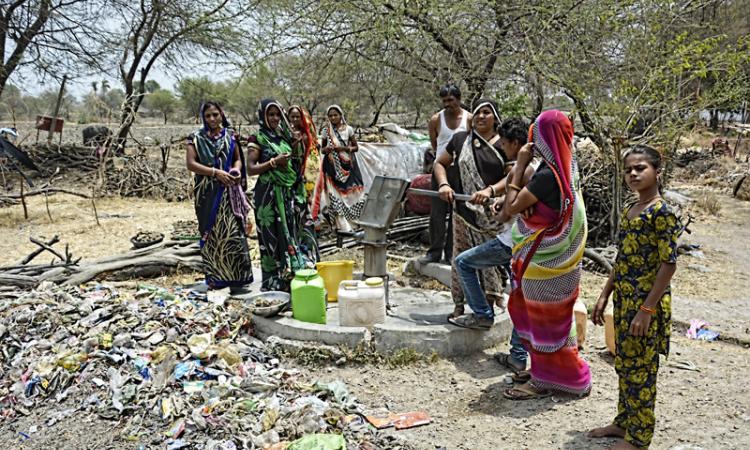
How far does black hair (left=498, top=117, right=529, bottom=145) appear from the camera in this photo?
11.6ft

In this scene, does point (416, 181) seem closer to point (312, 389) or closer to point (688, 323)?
point (688, 323)

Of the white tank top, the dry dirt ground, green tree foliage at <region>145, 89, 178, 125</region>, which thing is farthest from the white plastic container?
green tree foliage at <region>145, 89, 178, 125</region>

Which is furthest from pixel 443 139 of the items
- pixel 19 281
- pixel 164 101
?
pixel 164 101

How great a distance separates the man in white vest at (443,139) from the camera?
5.14 m

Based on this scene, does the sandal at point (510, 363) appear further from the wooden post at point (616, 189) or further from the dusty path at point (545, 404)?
the wooden post at point (616, 189)

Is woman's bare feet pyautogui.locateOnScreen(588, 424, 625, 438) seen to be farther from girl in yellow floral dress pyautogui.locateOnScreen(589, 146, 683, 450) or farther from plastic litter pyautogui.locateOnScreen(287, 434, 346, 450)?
plastic litter pyautogui.locateOnScreen(287, 434, 346, 450)

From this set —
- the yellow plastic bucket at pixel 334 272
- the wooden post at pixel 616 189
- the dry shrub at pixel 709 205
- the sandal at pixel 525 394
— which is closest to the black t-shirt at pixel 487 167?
the sandal at pixel 525 394

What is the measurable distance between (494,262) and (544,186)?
0.78 m

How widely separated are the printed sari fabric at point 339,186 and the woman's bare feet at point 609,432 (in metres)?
5.31

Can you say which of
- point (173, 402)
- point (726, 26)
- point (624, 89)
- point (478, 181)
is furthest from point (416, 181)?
point (726, 26)

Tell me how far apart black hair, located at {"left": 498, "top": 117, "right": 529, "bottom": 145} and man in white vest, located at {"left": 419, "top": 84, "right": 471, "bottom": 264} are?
4.24 feet

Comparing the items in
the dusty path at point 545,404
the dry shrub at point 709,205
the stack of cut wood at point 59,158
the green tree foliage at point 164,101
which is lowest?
the dusty path at point 545,404

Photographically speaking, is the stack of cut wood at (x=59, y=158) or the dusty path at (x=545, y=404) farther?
the stack of cut wood at (x=59, y=158)

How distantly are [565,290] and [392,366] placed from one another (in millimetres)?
1292
